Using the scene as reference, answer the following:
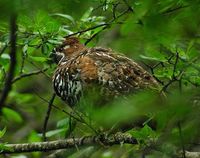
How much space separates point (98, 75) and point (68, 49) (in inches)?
55.7

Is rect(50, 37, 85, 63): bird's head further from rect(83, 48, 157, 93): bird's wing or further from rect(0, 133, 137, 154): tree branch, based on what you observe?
rect(0, 133, 137, 154): tree branch

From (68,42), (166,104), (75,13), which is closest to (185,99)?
(166,104)

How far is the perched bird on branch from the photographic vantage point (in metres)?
4.84

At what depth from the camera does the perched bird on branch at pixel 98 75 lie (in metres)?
4.84

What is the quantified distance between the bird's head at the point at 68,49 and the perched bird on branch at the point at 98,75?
0.55 metres

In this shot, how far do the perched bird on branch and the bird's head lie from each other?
55 cm

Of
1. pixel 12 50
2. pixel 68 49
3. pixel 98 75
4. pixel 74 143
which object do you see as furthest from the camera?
pixel 68 49

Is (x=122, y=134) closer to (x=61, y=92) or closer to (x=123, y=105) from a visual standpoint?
(x=61, y=92)

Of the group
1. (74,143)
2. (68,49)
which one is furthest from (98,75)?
(68,49)

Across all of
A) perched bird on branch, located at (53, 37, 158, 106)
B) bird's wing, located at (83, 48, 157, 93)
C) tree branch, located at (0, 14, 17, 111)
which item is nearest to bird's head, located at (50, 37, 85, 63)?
perched bird on branch, located at (53, 37, 158, 106)

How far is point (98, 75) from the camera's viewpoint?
4902mm

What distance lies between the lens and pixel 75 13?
6.23 ft

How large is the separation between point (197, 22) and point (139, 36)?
0.25 meters

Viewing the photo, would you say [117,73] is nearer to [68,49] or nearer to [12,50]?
[68,49]
